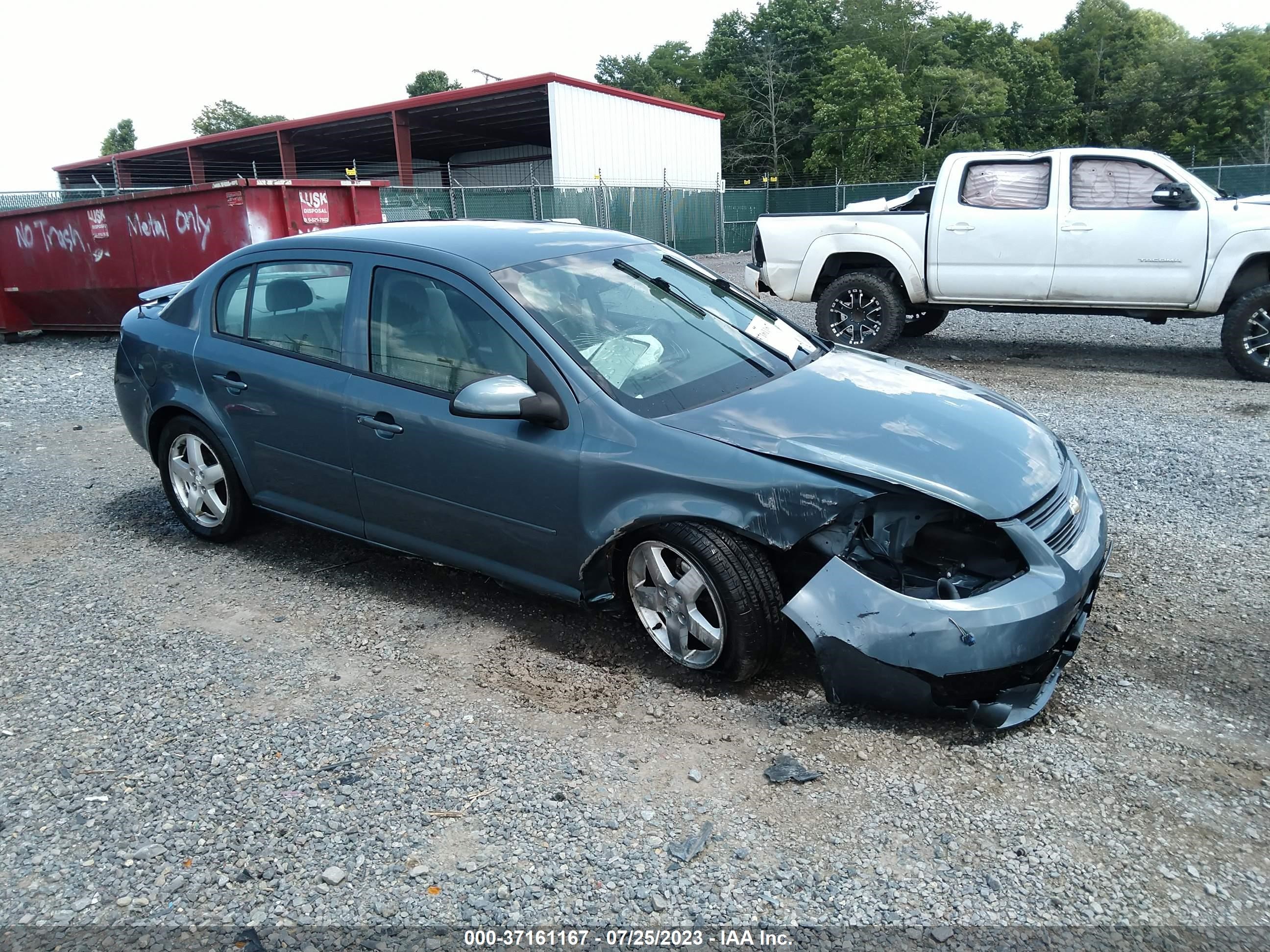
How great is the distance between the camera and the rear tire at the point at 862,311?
32.4ft

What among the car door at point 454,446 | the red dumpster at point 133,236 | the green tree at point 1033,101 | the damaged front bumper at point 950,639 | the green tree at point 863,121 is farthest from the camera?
the green tree at point 1033,101

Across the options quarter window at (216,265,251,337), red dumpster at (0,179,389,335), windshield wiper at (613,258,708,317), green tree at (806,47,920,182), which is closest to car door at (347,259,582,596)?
windshield wiper at (613,258,708,317)

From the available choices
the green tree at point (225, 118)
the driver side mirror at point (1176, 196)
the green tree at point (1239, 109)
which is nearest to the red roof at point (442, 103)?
the driver side mirror at point (1176, 196)

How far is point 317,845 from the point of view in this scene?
2.68 meters

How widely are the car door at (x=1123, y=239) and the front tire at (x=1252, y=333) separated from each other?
1.39 ft

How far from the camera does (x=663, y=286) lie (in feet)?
14.2

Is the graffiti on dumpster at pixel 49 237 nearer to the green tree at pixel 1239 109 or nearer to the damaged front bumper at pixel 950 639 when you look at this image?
the damaged front bumper at pixel 950 639

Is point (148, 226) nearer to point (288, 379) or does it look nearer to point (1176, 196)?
point (288, 379)

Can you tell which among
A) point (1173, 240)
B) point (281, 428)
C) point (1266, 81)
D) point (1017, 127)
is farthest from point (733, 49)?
point (281, 428)

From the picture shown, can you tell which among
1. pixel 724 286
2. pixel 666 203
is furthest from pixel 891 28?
pixel 724 286

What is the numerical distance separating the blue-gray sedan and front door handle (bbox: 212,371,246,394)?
0.02 m

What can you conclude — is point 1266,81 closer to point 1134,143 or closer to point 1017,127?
point 1134,143

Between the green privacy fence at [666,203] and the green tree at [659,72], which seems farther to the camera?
the green tree at [659,72]

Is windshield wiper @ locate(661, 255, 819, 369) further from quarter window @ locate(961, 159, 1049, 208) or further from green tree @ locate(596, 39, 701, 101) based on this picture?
green tree @ locate(596, 39, 701, 101)
